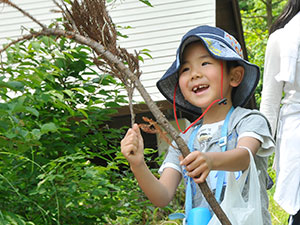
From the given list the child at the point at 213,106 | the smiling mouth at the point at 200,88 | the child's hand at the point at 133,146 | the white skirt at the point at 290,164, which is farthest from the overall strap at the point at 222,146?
the white skirt at the point at 290,164

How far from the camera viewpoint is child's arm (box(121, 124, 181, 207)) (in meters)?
1.72

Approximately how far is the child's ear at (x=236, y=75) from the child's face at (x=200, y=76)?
0.06 meters

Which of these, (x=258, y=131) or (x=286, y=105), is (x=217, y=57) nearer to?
(x=258, y=131)

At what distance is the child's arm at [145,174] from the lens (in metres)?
1.72

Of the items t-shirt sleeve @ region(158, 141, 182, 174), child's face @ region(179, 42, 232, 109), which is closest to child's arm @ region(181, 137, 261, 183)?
child's face @ region(179, 42, 232, 109)

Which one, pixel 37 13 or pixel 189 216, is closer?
pixel 189 216

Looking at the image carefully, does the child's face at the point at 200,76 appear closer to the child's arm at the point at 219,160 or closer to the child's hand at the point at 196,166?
the child's arm at the point at 219,160

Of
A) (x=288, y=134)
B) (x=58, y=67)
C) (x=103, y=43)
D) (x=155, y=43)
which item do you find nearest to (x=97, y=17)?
(x=103, y=43)

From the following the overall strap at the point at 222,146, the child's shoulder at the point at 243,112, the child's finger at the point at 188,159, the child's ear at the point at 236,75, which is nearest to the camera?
the child's finger at the point at 188,159

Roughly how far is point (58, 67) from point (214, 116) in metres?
1.56

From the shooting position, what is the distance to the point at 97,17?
5.73ft

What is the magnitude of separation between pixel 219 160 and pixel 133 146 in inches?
10.9

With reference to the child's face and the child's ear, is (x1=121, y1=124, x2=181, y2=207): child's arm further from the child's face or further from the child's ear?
the child's ear

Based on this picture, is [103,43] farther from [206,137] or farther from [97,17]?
[206,137]
